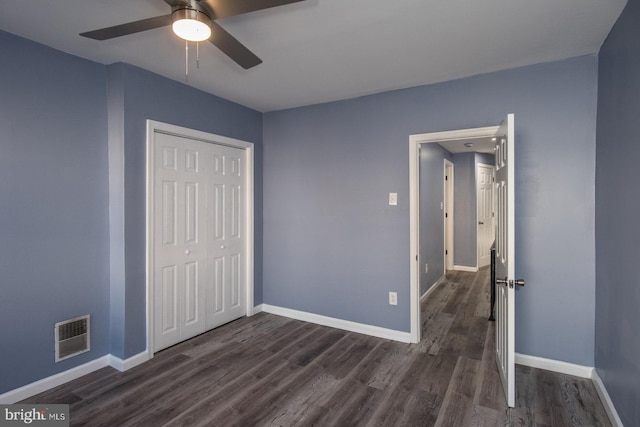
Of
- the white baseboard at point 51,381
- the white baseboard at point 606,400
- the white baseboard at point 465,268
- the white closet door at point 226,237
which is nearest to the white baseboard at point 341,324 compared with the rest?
the white closet door at point 226,237

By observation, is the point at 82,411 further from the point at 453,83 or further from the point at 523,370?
the point at 453,83

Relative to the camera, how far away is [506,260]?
2.33 metres

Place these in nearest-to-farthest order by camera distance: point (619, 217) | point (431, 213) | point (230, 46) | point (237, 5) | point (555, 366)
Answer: point (237, 5) → point (230, 46) → point (619, 217) → point (555, 366) → point (431, 213)

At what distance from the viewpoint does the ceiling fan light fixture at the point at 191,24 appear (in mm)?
1536

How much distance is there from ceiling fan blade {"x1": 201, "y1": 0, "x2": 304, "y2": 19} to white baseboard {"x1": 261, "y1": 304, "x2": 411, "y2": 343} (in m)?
3.00

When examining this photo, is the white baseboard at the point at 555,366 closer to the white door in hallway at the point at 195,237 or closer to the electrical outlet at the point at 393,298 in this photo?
the electrical outlet at the point at 393,298

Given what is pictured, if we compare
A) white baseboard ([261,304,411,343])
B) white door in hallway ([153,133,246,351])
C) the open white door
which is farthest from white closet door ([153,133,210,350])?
the open white door

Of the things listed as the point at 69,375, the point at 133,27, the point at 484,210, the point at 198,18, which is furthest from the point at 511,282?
the point at 484,210

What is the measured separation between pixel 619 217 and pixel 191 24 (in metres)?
2.60

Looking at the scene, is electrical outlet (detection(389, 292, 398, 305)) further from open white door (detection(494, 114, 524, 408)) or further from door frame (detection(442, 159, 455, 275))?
door frame (detection(442, 159, 455, 275))

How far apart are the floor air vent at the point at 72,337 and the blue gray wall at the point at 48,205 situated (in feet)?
0.15

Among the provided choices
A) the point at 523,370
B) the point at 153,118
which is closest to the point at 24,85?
the point at 153,118

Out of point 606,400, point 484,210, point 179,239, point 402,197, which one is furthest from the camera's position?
point 484,210

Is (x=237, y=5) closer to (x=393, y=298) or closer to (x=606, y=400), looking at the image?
(x=393, y=298)
